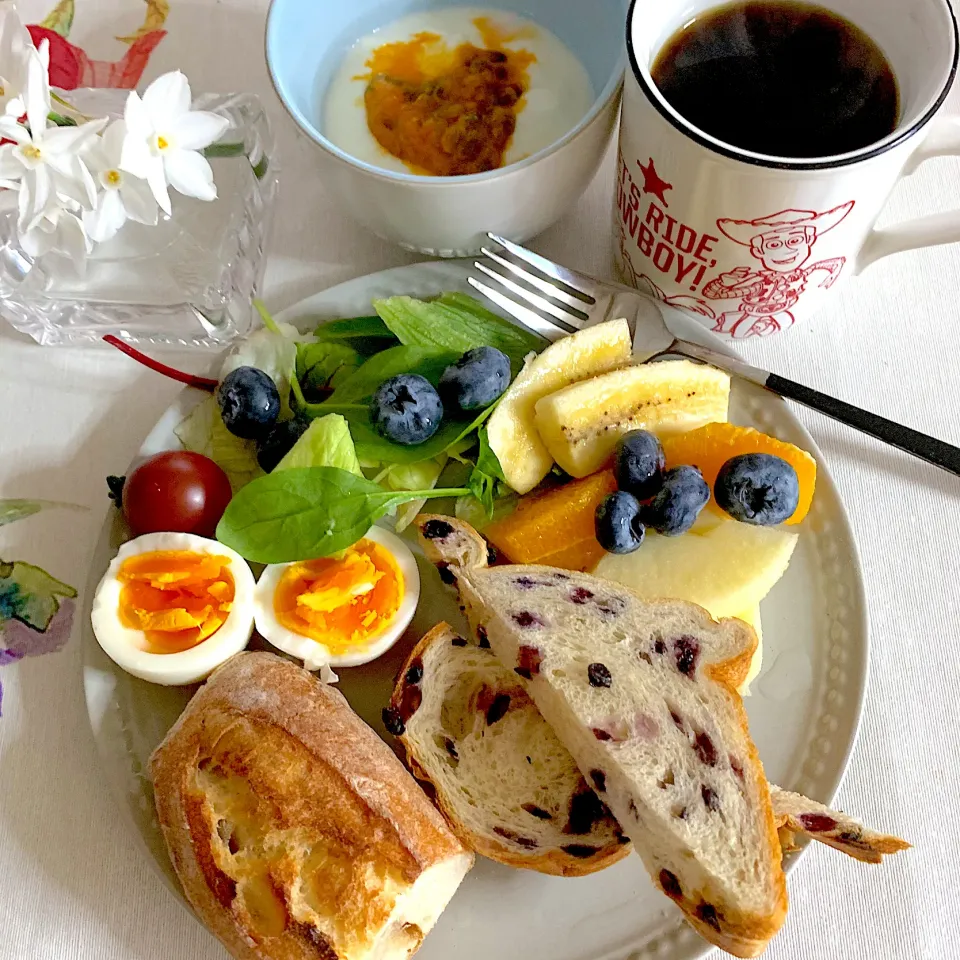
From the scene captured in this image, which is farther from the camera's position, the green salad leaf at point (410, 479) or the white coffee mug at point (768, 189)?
the green salad leaf at point (410, 479)

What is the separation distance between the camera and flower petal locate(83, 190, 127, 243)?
1.03 m

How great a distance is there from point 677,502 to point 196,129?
0.74 meters

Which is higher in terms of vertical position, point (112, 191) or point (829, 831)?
point (112, 191)

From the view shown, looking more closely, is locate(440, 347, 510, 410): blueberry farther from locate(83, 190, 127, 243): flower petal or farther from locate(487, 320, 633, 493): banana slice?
locate(83, 190, 127, 243): flower petal

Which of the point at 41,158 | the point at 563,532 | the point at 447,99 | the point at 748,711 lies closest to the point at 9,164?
the point at 41,158

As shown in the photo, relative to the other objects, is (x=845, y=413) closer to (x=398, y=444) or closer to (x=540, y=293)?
(x=540, y=293)

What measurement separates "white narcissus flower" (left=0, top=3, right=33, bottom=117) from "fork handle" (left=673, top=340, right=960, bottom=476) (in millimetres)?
826

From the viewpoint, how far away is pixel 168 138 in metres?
1.05

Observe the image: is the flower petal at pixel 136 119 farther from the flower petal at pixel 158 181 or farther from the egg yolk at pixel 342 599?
the egg yolk at pixel 342 599

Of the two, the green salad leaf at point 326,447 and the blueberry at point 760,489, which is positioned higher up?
the blueberry at point 760,489

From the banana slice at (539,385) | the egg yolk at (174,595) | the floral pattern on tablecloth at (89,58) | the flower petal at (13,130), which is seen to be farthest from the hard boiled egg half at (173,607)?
the floral pattern on tablecloth at (89,58)

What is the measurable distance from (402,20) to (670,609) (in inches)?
35.0

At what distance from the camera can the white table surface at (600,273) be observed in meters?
0.98

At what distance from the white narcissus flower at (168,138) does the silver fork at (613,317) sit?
1.23ft
